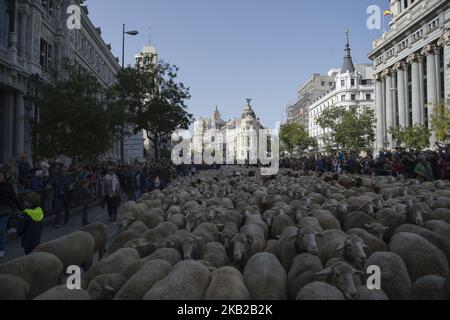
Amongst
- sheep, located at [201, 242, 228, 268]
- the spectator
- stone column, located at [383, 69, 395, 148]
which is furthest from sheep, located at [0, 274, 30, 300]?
stone column, located at [383, 69, 395, 148]

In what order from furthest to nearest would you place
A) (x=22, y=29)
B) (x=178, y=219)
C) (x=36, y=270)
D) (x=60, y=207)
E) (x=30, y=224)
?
(x=22, y=29) < (x=60, y=207) < (x=178, y=219) < (x=30, y=224) < (x=36, y=270)

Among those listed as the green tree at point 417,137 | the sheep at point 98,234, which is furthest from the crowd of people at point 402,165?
the green tree at point 417,137

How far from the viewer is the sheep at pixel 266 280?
4688 mm

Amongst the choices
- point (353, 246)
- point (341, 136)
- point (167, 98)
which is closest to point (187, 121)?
point (167, 98)

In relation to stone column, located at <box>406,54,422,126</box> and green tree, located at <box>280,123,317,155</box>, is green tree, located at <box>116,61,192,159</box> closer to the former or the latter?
stone column, located at <box>406,54,422,126</box>

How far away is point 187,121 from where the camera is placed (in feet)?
108

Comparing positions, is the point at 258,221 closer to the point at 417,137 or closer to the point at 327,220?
the point at 327,220

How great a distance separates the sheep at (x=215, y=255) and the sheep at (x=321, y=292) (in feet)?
6.02

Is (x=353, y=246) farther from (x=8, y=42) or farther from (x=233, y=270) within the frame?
(x=8, y=42)

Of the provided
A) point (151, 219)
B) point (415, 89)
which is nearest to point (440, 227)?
point (151, 219)

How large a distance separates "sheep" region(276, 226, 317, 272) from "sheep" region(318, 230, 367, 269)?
7.5 inches

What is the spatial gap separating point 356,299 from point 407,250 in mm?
1941

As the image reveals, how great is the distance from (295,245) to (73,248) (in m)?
3.78

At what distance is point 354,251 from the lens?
5402 mm
